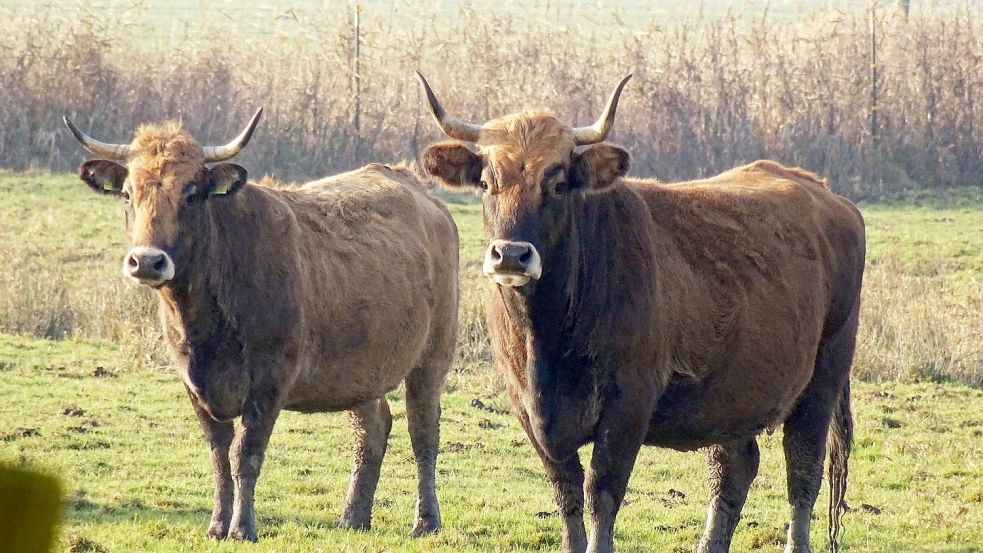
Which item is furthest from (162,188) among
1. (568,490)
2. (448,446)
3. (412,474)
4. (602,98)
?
(602,98)

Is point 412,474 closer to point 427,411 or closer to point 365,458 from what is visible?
point 427,411

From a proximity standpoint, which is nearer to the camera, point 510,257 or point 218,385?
point 510,257

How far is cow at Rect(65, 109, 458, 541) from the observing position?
7.21m

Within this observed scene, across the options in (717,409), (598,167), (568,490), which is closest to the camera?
(598,167)

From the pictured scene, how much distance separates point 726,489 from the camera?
23.2ft

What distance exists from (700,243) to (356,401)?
2.81 metres

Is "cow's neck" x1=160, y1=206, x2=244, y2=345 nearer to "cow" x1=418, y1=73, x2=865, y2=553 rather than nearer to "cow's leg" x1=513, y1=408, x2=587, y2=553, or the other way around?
"cow" x1=418, y1=73, x2=865, y2=553

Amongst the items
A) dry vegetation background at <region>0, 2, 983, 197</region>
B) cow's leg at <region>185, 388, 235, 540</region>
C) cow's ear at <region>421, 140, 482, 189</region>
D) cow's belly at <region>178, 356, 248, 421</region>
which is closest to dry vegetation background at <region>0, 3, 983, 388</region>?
dry vegetation background at <region>0, 2, 983, 197</region>

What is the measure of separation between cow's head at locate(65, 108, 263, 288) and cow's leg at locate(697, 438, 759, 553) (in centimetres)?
318

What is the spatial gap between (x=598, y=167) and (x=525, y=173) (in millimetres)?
367

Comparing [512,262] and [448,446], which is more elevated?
[512,262]

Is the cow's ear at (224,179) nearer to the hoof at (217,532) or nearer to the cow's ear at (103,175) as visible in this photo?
the cow's ear at (103,175)

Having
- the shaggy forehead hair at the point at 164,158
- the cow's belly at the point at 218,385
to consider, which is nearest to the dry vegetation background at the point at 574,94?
the shaggy forehead hair at the point at 164,158

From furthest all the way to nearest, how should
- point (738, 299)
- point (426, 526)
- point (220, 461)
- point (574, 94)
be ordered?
point (574, 94) → point (426, 526) → point (220, 461) → point (738, 299)
